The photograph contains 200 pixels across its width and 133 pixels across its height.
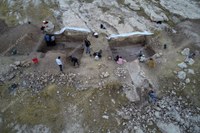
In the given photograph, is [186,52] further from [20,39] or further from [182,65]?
[20,39]

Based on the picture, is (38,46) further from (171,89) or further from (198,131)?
(198,131)

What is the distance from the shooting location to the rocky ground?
1517 centimetres

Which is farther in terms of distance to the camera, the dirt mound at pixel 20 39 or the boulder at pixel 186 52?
the dirt mound at pixel 20 39

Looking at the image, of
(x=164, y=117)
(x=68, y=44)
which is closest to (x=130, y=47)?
(x=68, y=44)

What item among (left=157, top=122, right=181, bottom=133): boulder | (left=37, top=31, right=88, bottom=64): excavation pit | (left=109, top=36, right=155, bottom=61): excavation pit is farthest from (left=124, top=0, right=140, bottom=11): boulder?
(left=157, top=122, right=181, bottom=133): boulder

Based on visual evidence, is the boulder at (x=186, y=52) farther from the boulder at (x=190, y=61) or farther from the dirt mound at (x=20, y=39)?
the dirt mound at (x=20, y=39)

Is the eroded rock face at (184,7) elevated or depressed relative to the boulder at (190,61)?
elevated

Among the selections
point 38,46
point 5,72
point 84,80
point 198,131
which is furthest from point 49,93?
point 198,131

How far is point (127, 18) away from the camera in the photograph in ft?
71.5

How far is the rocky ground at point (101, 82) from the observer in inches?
597

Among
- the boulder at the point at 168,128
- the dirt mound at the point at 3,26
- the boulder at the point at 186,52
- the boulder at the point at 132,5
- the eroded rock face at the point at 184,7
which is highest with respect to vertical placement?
the boulder at the point at 132,5

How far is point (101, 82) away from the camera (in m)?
16.7

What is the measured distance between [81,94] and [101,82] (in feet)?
5.30

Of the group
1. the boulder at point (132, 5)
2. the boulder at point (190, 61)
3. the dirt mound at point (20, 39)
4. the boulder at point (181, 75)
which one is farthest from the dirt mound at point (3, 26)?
the boulder at point (190, 61)
